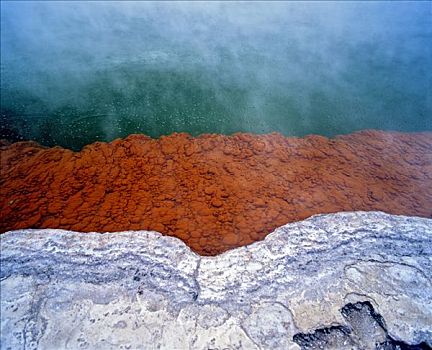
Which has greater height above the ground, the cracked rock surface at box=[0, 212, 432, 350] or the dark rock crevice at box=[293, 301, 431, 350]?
the cracked rock surface at box=[0, 212, 432, 350]

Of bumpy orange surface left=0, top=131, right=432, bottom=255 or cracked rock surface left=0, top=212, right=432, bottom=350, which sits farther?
bumpy orange surface left=0, top=131, right=432, bottom=255

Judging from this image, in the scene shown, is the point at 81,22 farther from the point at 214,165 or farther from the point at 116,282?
the point at 116,282

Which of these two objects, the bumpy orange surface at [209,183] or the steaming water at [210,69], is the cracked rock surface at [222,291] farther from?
the steaming water at [210,69]

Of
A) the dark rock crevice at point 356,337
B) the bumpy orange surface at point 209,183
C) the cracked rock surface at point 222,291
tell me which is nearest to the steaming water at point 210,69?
the bumpy orange surface at point 209,183

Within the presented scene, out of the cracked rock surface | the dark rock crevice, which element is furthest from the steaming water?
the dark rock crevice

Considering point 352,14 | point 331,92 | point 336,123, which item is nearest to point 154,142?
point 336,123

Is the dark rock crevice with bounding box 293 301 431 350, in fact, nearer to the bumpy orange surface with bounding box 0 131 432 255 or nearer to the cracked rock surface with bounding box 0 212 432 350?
the cracked rock surface with bounding box 0 212 432 350
